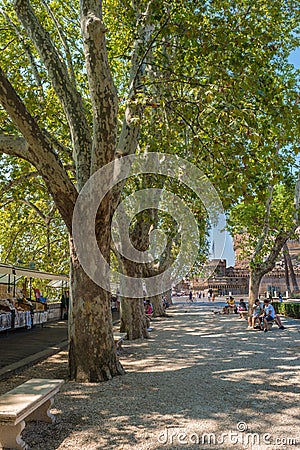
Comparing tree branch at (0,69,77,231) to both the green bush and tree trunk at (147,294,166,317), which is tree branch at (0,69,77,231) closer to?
the green bush

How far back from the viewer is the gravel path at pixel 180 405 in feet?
15.6

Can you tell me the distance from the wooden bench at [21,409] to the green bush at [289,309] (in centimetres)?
1970

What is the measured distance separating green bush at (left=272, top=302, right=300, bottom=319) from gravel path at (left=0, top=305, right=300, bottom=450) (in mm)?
13008

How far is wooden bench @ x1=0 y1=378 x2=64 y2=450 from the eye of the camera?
161 inches

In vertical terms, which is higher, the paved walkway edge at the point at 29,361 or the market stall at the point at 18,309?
the market stall at the point at 18,309

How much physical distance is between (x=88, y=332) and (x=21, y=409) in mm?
3279

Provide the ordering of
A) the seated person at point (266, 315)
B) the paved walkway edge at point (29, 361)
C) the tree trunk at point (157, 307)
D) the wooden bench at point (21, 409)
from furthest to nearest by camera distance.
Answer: the tree trunk at point (157, 307) < the seated person at point (266, 315) < the paved walkway edge at point (29, 361) < the wooden bench at point (21, 409)

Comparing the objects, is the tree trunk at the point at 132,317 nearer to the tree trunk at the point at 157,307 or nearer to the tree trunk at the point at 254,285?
the tree trunk at the point at 254,285

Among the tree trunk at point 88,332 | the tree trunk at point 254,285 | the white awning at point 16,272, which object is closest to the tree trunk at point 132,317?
the white awning at point 16,272

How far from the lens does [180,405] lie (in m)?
6.09

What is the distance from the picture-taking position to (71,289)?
768cm

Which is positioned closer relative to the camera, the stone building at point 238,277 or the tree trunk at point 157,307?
the tree trunk at point 157,307

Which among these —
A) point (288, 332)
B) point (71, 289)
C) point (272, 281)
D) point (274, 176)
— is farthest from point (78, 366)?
point (272, 281)

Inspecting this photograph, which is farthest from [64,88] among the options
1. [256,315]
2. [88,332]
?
[256,315]
